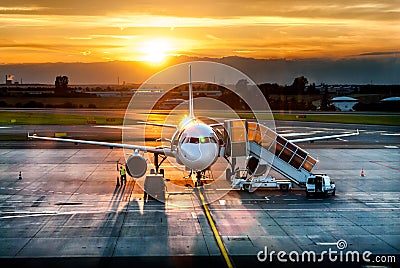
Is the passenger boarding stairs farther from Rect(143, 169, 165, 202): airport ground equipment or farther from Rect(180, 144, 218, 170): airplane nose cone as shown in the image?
Rect(143, 169, 165, 202): airport ground equipment

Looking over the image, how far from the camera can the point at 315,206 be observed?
99.7 feet

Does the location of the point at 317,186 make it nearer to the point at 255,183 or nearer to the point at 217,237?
the point at 255,183

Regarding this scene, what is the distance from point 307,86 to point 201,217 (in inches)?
6985

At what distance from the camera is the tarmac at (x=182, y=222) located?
21.3 m

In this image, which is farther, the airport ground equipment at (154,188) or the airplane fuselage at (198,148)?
the airport ground equipment at (154,188)

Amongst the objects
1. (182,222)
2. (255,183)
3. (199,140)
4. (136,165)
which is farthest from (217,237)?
(136,165)

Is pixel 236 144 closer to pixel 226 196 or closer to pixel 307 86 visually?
pixel 226 196

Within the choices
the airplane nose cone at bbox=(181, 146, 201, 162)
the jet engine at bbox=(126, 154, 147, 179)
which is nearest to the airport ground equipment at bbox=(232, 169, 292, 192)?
the airplane nose cone at bbox=(181, 146, 201, 162)

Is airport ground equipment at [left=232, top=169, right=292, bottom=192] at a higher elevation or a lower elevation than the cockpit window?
lower

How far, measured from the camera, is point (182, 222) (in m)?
26.7

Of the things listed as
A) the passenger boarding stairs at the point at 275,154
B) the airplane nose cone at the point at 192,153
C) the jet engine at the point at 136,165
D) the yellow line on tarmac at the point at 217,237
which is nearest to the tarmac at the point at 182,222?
the yellow line on tarmac at the point at 217,237

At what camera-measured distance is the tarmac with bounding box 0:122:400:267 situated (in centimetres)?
2127

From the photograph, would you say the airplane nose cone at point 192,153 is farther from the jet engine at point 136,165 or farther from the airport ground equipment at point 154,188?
the jet engine at point 136,165

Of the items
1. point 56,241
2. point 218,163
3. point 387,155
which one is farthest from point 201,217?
point 387,155
